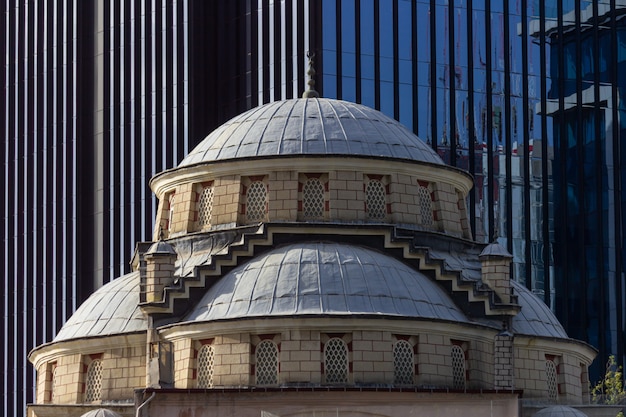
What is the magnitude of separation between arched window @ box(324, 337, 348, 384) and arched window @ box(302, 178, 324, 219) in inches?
296

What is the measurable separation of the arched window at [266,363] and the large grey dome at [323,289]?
1166 mm

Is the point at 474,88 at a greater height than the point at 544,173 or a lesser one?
greater

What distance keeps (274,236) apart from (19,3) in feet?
224

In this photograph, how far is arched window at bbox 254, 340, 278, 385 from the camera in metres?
83.1

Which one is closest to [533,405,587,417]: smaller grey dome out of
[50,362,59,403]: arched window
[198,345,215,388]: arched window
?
[198,345,215,388]: arched window

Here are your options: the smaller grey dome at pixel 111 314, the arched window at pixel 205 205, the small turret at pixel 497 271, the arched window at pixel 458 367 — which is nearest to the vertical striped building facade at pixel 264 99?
the arched window at pixel 205 205

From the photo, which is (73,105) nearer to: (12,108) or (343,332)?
(12,108)

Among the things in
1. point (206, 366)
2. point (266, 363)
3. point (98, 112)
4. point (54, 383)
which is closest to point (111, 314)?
point (54, 383)

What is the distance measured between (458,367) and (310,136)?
1156 centimetres

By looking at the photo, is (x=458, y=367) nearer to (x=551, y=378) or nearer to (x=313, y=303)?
(x=313, y=303)

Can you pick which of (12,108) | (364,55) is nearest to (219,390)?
(364,55)

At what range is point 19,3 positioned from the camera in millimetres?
152500

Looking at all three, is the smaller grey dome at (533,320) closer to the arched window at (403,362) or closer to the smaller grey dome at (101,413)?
the arched window at (403,362)

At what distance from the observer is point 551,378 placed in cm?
9094
